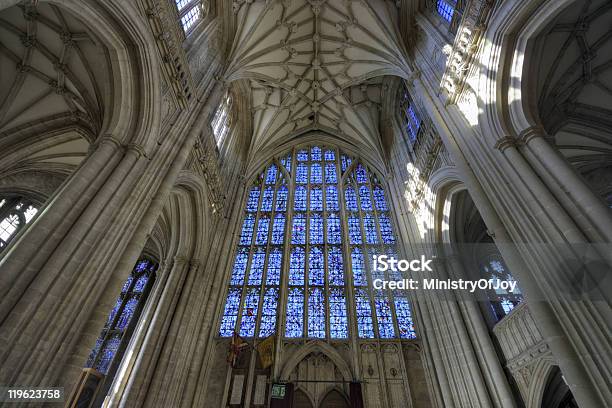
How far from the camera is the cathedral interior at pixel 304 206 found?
468 cm

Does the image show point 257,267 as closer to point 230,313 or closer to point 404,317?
point 230,313

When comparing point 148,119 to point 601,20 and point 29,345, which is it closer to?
point 29,345

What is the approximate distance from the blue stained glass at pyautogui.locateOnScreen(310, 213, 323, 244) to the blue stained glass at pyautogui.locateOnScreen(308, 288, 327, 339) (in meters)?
2.55

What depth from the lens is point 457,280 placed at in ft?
33.8

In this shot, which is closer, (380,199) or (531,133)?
(531,133)

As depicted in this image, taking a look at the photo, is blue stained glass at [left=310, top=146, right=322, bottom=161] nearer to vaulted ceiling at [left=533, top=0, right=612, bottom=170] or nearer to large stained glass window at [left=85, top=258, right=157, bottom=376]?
large stained glass window at [left=85, top=258, right=157, bottom=376]

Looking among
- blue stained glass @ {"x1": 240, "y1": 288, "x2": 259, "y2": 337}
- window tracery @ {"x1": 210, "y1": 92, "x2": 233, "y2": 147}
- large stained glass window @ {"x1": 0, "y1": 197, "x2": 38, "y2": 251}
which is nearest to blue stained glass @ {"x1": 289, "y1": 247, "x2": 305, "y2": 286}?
blue stained glass @ {"x1": 240, "y1": 288, "x2": 259, "y2": 337}

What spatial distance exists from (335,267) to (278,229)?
3417 millimetres

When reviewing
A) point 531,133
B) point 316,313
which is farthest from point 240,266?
point 531,133

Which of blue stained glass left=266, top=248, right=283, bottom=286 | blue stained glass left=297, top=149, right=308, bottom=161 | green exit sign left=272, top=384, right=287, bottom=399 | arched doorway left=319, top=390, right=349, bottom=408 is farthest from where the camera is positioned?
blue stained glass left=297, top=149, right=308, bottom=161

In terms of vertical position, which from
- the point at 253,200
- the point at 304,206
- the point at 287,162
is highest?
the point at 287,162

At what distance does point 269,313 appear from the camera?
11.9 metres

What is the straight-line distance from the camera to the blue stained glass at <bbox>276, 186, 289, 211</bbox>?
1593 centimetres

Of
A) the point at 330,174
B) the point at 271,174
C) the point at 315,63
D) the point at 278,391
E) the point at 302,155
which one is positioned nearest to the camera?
the point at 278,391
